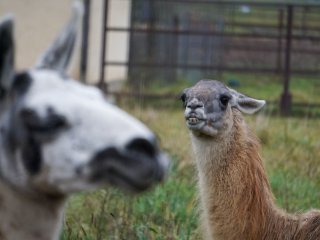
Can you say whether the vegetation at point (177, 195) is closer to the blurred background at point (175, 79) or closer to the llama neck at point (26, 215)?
the blurred background at point (175, 79)

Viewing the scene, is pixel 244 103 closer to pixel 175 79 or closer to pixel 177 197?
pixel 177 197

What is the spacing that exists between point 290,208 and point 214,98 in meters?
1.71

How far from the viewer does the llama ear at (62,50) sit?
10.8ft

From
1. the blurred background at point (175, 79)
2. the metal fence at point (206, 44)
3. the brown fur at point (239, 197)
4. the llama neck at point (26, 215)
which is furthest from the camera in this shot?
the metal fence at point (206, 44)

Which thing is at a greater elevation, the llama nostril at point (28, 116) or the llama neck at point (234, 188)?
the llama nostril at point (28, 116)

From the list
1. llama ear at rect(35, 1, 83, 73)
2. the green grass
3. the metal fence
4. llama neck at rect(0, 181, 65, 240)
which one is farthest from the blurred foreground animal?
the metal fence

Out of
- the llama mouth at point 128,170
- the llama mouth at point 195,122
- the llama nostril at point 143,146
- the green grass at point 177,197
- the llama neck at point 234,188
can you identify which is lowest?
the green grass at point 177,197

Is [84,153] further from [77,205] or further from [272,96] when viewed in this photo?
[272,96]

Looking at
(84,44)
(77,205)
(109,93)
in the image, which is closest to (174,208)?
(77,205)

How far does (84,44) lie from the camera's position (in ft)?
52.0

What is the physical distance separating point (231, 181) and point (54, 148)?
3.00m

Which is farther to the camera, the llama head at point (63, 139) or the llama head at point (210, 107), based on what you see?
the llama head at point (210, 107)

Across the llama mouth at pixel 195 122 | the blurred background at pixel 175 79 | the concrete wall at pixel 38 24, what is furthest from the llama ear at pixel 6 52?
the concrete wall at pixel 38 24

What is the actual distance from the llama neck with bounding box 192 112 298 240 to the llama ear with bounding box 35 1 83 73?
2646 millimetres
